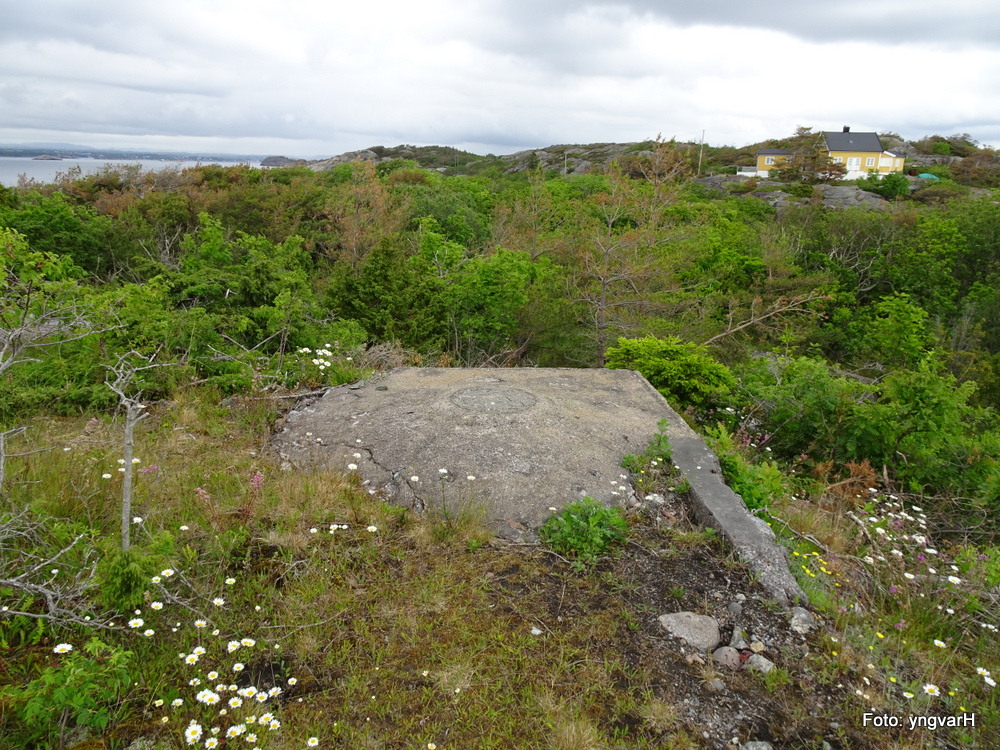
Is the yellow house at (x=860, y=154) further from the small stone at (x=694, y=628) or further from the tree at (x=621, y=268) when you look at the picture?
the small stone at (x=694, y=628)

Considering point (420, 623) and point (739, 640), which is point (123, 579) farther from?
point (739, 640)

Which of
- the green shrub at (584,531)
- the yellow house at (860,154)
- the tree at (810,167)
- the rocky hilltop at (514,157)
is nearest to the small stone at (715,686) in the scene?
the green shrub at (584,531)

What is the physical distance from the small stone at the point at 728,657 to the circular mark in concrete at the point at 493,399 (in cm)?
273

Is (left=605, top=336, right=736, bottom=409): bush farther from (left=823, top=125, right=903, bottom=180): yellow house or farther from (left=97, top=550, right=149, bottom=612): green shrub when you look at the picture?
(left=823, top=125, right=903, bottom=180): yellow house

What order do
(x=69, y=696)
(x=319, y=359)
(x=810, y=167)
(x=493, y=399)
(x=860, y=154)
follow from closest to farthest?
1. (x=69, y=696)
2. (x=493, y=399)
3. (x=319, y=359)
4. (x=810, y=167)
5. (x=860, y=154)

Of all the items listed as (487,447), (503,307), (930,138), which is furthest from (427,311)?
(930,138)

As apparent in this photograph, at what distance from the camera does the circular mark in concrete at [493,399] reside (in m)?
5.20

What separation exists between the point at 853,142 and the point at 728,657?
78148mm

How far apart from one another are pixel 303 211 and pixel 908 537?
62.1ft

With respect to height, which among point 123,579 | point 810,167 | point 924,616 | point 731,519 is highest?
point 810,167

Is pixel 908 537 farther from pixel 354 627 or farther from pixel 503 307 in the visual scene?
pixel 503 307

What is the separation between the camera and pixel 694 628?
292 centimetres

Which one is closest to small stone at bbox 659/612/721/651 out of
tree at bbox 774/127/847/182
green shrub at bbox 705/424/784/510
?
green shrub at bbox 705/424/784/510

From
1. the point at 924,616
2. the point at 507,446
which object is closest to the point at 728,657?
the point at 924,616
